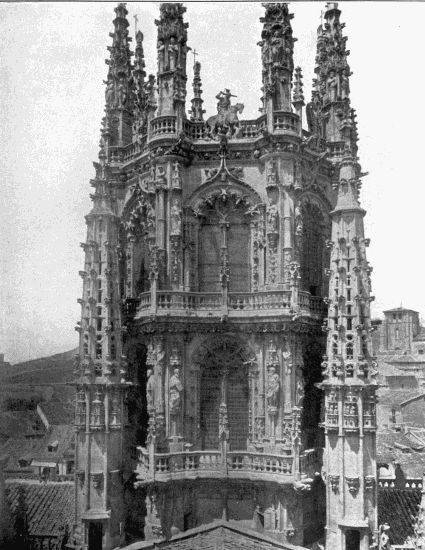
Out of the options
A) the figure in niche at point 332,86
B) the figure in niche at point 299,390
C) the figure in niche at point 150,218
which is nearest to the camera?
the figure in niche at point 299,390

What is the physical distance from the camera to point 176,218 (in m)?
27.5

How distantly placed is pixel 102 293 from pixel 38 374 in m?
13.0

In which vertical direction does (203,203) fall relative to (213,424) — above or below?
above

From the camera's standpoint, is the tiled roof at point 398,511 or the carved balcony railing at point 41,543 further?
the tiled roof at point 398,511

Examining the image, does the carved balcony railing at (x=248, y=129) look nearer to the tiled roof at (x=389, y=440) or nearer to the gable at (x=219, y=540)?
the gable at (x=219, y=540)

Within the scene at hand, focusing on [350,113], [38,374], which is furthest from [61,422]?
[350,113]

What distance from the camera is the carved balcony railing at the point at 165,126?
1100 inches

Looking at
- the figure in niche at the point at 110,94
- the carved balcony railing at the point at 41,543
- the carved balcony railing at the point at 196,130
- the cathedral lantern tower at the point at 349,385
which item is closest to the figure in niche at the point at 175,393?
the cathedral lantern tower at the point at 349,385

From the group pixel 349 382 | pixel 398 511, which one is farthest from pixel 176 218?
pixel 398 511

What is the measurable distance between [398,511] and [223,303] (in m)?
12.3

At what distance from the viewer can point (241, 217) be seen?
28344 millimetres

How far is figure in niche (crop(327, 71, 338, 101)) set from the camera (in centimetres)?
3138

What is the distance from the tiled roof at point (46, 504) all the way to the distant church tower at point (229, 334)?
389 centimetres

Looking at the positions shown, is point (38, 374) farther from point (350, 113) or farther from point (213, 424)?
point (350, 113)
